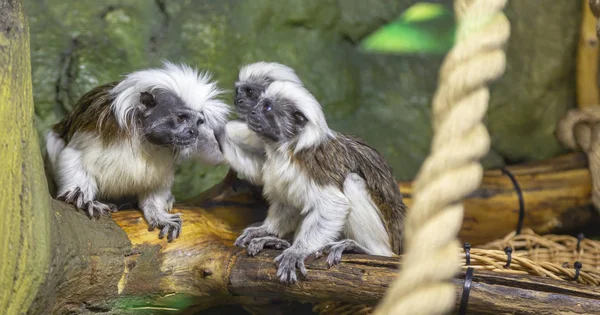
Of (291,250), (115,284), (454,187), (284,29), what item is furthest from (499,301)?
(284,29)

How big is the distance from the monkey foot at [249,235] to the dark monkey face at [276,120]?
1.68ft

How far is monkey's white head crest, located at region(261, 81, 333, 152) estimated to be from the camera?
334 cm

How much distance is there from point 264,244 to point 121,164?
0.83m

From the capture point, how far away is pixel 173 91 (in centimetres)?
341

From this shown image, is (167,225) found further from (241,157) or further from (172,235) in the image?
(241,157)

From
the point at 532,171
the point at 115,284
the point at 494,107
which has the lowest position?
the point at 115,284

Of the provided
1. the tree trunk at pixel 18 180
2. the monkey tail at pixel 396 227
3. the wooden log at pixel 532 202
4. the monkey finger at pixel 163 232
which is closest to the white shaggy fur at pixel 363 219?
the monkey tail at pixel 396 227

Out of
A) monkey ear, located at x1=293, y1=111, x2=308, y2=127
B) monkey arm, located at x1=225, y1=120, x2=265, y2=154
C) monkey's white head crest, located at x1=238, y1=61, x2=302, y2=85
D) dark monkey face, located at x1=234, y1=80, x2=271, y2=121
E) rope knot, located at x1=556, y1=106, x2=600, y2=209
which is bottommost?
monkey arm, located at x1=225, y1=120, x2=265, y2=154

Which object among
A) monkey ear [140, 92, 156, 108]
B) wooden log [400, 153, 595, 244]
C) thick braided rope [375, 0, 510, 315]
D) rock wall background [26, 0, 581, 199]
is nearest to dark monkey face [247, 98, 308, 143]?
monkey ear [140, 92, 156, 108]

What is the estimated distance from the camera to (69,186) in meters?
3.32

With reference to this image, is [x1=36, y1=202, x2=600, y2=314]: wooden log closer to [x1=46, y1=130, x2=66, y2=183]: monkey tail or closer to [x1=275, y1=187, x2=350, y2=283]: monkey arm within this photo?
[x1=275, y1=187, x2=350, y2=283]: monkey arm

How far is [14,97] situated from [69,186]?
1075 millimetres

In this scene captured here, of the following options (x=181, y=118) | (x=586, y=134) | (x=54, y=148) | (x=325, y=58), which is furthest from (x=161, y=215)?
(x=586, y=134)

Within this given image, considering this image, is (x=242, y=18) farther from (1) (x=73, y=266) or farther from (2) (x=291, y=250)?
(1) (x=73, y=266)
